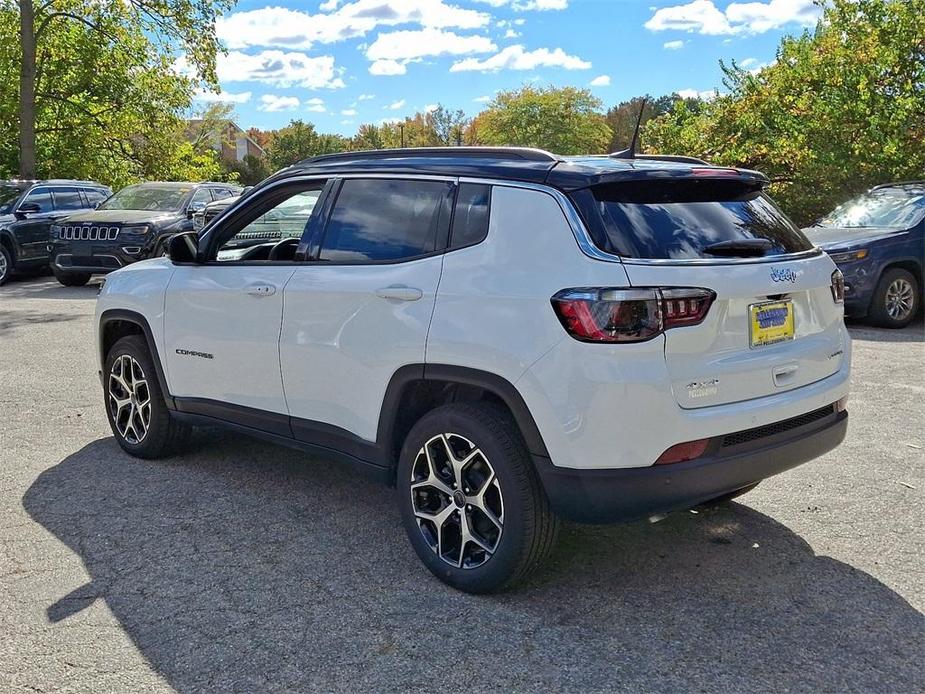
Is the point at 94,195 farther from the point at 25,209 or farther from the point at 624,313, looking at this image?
the point at 624,313

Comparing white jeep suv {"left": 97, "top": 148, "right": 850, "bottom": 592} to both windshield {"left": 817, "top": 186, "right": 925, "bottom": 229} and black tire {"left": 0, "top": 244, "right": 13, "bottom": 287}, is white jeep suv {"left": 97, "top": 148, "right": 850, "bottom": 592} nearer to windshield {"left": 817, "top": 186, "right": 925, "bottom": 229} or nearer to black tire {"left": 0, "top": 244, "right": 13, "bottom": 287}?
Result: windshield {"left": 817, "top": 186, "right": 925, "bottom": 229}

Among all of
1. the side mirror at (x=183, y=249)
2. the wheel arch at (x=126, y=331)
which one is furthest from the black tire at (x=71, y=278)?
the side mirror at (x=183, y=249)

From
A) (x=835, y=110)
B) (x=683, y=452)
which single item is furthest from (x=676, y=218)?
(x=835, y=110)

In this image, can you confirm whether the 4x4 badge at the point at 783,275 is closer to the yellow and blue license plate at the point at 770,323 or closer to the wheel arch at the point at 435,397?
the yellow and blue license plate at the point at 770,323

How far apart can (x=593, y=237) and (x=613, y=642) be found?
1470 millimetres

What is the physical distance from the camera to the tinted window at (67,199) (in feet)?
54.5

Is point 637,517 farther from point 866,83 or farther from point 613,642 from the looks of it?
point 866,83

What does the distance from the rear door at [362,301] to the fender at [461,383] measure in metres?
0.05

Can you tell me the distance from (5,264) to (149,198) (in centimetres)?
290

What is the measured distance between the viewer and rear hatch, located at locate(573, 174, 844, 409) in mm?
3213

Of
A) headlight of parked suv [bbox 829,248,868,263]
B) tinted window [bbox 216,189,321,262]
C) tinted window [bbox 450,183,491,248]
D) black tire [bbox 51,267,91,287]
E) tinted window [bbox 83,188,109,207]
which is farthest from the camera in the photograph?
tinted window [bbox 83,188,109,207]

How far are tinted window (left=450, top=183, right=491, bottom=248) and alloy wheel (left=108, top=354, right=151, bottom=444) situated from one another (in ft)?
8.41

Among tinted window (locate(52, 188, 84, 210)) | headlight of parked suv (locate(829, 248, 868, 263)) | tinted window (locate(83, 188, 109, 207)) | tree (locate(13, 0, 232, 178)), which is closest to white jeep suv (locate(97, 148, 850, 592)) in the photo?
headlight of parked suv (locate(829, 248, 868, 263))

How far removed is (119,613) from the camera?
3.47m
